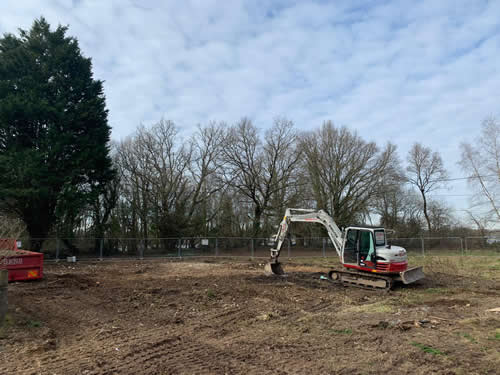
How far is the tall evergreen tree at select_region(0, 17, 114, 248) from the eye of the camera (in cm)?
2258

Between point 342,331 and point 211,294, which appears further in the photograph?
point 211,294

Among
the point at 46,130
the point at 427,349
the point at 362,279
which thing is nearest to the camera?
the point at 427,349

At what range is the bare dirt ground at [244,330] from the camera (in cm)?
540

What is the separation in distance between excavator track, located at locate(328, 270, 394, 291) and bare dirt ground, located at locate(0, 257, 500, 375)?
385 mm

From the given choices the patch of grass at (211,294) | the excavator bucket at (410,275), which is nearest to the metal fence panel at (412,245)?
the excavator bucket at (410,275)

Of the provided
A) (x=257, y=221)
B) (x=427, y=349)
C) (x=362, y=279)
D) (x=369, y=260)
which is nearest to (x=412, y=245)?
(x=257, y=221)

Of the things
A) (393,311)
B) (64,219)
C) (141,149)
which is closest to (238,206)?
(141,149)

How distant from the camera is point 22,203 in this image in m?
23.2

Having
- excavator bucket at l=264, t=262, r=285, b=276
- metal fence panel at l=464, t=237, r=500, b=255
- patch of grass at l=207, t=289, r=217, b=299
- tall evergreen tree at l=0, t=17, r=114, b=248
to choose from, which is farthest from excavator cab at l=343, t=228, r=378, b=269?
metal fence panel at l=464, t=237, r=500, b=255

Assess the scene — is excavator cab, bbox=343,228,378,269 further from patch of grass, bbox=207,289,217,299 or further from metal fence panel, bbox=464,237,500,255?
metal fence panel, bbox=464,237,500,255

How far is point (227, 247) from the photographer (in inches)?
1194

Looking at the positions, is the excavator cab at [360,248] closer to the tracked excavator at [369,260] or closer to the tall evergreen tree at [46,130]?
the tracked excavator at [369,260]

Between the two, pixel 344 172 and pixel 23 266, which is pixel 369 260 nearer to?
pixel 23 266

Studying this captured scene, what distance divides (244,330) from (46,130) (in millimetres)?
23364
